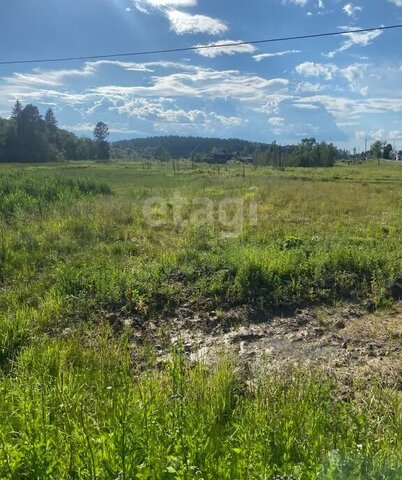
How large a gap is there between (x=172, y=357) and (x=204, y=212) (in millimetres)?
8840

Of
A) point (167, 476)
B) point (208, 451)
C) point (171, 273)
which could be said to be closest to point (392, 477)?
point (208, 451)

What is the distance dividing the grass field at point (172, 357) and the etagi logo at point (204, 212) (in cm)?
12

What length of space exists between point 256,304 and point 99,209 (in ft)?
24.2

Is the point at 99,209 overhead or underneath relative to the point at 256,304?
overhead

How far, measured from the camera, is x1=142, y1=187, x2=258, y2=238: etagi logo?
35.4 ft

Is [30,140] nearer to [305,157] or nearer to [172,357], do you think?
[305,157]

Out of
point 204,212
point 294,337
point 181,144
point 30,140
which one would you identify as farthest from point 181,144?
point 294,337

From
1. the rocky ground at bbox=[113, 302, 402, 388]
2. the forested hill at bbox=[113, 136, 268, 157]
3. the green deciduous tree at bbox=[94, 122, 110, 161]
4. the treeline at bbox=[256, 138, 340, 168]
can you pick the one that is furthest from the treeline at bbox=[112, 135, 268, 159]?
the rocky ground at bbox=[113, 302, 402, 388]

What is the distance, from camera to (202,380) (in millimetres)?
3238

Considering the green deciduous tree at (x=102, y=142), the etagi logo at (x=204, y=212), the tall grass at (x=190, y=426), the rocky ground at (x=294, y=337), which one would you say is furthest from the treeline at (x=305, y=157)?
the tall grass at (x=190, y=426)

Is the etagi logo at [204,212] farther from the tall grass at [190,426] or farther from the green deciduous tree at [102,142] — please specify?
the green deciduous tree at [102,142]

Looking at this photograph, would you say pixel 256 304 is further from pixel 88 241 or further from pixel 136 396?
pixel 88 241

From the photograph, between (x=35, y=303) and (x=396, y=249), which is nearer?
(x=35, y=303)

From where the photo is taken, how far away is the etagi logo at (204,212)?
10.8 m
